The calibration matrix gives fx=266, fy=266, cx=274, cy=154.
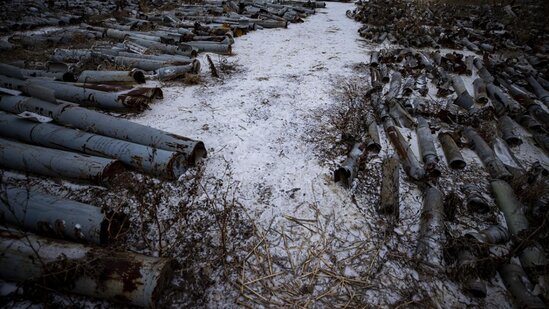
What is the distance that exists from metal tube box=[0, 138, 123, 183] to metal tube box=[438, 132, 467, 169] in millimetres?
4169

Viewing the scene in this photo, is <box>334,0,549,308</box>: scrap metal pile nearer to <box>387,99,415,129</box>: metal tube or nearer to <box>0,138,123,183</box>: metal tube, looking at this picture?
<box>387,99,415,129</box>: metal tube

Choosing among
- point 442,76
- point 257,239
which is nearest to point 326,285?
point 257,239

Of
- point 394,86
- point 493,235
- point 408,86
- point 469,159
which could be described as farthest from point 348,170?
point 408,86

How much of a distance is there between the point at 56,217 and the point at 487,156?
4900 millimetres

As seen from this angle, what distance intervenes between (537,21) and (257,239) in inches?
582

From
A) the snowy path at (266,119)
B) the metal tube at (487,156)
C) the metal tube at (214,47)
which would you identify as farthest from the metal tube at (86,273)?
the metal tube at (214,47)

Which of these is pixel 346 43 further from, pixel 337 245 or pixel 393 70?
pixel 337 245

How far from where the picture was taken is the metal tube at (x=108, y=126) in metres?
3.27

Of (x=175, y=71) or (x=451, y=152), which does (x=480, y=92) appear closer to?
(x=451, y=152)

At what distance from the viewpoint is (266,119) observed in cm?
448

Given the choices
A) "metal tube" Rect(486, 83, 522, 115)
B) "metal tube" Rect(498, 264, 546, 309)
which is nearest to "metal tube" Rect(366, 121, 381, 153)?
"metal tube" Rect(498, 264, 546, 309)

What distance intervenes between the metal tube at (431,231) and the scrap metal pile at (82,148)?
2.22m

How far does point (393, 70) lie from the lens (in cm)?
668

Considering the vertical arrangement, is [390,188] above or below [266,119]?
below
